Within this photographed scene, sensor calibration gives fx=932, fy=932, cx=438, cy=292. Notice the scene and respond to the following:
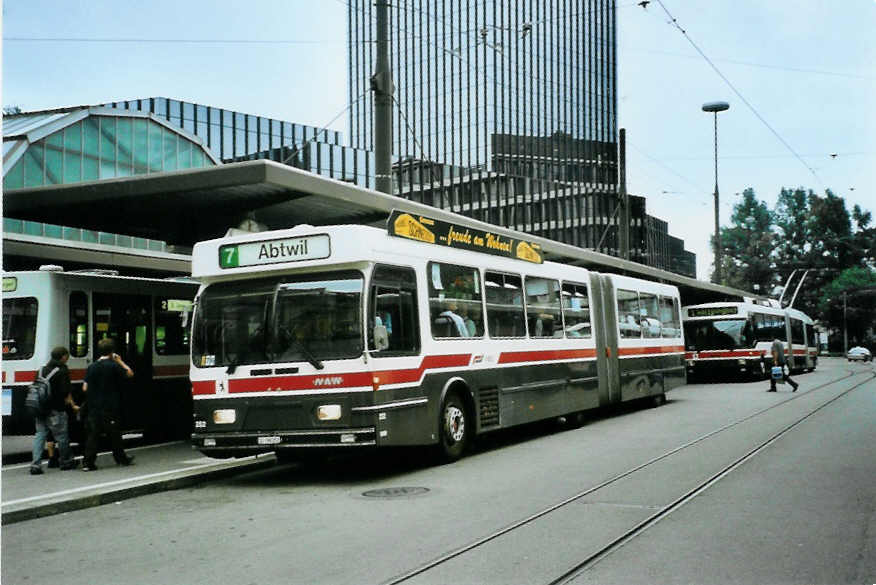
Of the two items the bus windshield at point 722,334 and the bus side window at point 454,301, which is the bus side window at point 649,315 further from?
the bus windshield at point 722,334

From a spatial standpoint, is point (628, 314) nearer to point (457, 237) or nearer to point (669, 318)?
point (669, 318)

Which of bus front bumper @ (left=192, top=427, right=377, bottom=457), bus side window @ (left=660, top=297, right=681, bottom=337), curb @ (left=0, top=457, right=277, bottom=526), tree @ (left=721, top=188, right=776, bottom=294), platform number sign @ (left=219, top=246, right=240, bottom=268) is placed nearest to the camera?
curb @ (left=0, top=457, right=277, bottom=526)

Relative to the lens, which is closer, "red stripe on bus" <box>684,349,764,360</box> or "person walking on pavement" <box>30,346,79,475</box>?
"person walking on pavement" <box>30,346,79,475</box>

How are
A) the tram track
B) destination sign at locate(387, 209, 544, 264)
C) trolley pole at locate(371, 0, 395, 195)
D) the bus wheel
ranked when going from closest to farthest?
the tram track
destination sign at locate(387, 209, 544, 264)
the bus wheel
trolley pole at locate(371, 0, 395, 195)

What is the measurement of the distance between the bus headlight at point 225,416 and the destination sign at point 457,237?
2792 millimetres

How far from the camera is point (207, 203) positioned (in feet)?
49.6

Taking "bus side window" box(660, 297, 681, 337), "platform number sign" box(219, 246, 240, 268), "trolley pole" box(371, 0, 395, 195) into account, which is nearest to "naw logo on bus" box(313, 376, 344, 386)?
"platform number sign" box(219, 246, 240, 268)

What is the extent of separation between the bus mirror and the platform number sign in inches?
75.7

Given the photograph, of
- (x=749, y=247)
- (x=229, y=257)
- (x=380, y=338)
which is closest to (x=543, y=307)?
(x=380, y=338)

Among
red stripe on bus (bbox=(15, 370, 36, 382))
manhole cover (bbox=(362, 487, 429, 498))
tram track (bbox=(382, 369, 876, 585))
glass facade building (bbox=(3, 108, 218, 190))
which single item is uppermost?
glass facade building (bbox=(3, 108, 218, 190))

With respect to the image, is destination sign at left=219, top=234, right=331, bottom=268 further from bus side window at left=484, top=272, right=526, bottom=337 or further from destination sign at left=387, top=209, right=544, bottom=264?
bus side window at left=484, top=272, right=526, bottom=337

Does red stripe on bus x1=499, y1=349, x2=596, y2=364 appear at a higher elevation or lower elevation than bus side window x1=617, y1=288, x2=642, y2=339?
lower

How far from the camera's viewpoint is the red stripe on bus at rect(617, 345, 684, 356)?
63.8 ft

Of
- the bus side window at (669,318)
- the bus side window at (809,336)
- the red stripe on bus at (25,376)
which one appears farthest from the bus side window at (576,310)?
the bus side window at (809,336)
